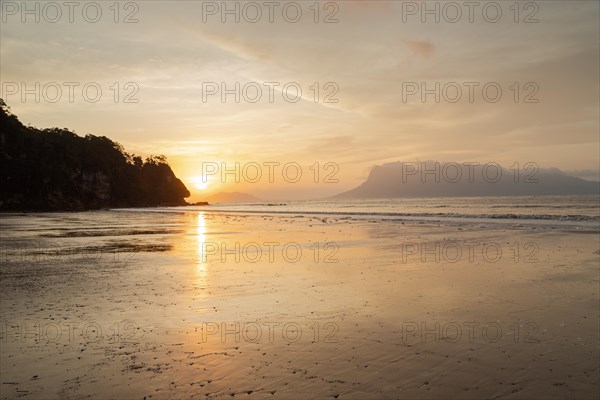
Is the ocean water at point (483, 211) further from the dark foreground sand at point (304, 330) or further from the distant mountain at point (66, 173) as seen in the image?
the distant mountain at point (66, 173)

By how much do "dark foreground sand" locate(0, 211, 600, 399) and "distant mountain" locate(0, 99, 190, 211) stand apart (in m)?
101

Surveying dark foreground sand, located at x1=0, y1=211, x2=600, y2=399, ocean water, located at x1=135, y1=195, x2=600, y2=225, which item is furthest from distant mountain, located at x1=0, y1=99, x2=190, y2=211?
dark foreground sand, located at x1=0, y1=211, x2=600, y2=399

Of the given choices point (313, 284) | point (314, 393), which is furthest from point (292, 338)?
point (313, 284)

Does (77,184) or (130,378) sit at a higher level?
(77,184)

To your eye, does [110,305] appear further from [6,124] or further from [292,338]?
[6,124]

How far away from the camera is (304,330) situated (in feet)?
23.6

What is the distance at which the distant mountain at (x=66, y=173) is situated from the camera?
318ft

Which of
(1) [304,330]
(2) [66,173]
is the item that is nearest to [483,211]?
(1) [304,330]

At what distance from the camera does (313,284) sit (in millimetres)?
11234

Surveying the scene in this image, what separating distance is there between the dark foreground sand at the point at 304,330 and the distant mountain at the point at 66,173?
101m

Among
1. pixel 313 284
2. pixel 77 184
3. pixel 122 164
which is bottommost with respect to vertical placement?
pixel 313 284

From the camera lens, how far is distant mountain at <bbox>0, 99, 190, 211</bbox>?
318ft

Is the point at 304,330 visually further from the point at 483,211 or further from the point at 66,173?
the point at 66,173

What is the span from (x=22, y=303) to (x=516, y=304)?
36.7ft
